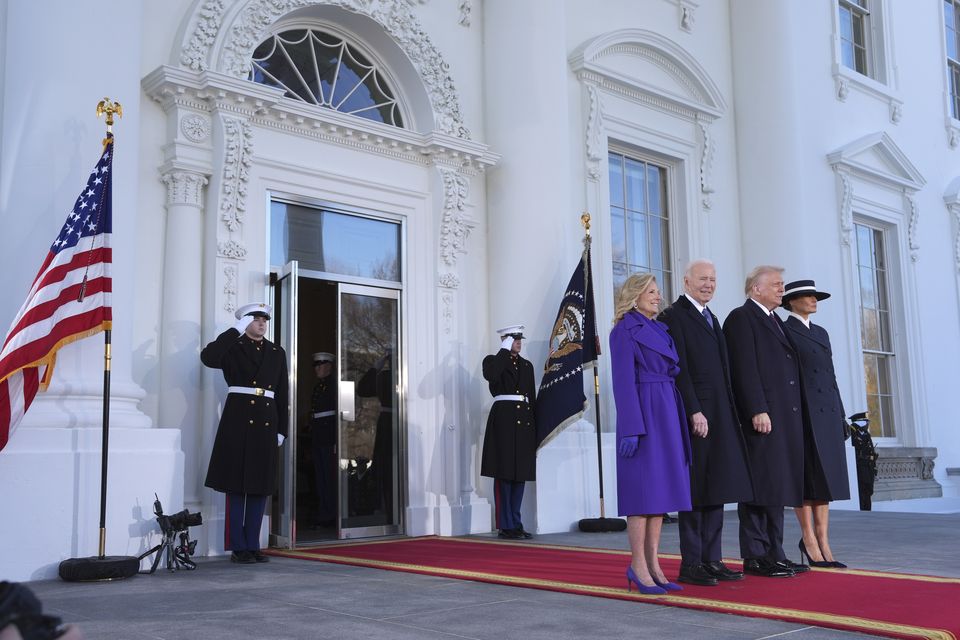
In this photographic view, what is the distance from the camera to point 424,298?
844 cm

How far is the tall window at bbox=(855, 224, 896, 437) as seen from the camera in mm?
12938

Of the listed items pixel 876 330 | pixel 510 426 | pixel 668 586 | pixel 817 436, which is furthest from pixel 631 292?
pixel 876 330

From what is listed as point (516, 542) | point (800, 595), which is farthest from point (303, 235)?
point (800, 595)

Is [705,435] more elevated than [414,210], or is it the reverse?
[414,210]

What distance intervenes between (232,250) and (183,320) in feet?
2.17

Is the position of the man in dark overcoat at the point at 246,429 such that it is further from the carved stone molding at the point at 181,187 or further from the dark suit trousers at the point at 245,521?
the carved stone molding at the point at 181,187

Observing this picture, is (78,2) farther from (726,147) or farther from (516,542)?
(726,147)

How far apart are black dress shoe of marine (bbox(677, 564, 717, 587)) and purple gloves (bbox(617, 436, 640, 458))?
0.71m

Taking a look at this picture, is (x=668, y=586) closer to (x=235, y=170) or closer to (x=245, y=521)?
(x=245, y=521)

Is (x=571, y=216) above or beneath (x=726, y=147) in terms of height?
beneath

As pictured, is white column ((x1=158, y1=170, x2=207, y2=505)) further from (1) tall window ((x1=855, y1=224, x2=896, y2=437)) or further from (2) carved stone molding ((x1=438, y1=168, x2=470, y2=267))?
(1) tall window ((x1=855, y1=224, x2=896, y2=437))

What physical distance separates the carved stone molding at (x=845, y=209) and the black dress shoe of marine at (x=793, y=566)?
8010 mm

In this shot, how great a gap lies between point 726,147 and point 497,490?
5.98 m

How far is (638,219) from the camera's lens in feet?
34.8
